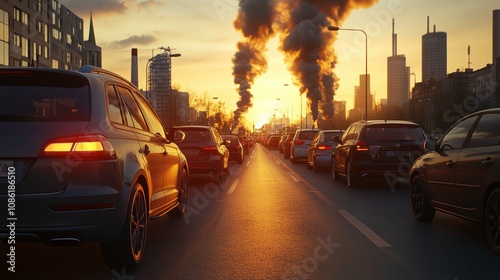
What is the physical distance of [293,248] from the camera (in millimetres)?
6004

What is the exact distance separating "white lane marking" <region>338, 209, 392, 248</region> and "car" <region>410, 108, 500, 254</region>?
997 millimetres

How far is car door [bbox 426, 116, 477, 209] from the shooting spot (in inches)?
264

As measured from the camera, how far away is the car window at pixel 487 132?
5949 millimetres

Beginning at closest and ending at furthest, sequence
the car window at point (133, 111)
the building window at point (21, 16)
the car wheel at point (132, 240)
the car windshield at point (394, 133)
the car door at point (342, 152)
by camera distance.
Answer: the car wheel at point (132, 240), the car window at point (133, 111), the car windshield at point (394, 133), the car door at point (342, 152), the building window at point (21, 16)

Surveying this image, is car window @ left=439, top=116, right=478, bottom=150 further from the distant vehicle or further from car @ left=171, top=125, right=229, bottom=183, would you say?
the distant vehicle

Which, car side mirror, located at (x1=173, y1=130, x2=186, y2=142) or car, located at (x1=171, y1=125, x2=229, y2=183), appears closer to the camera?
car side mirror, located at (x1=173, y1=130, x2=186, y2=142)

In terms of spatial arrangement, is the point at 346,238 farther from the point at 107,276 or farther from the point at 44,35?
the point at 44,35

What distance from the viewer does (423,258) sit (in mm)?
5496

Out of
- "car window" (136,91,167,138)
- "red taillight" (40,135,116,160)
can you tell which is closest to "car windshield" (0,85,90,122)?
"red taillight" (40,135,116,160)

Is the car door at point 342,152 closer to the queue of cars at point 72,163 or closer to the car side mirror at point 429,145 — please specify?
the car side mirror at point 429,145

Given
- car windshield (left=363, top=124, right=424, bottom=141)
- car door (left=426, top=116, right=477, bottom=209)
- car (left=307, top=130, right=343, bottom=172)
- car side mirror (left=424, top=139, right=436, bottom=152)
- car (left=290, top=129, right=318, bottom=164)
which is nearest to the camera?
car door (left=426, top=116, right=477, bottom=209)

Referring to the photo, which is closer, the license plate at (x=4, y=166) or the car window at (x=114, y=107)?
the license plate at (x=4, y=166)

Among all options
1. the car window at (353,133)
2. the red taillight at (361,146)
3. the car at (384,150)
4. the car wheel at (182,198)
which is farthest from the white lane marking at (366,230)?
the car window at (353,133)

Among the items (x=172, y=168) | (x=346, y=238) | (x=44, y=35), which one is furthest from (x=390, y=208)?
(x=44, y=35)
